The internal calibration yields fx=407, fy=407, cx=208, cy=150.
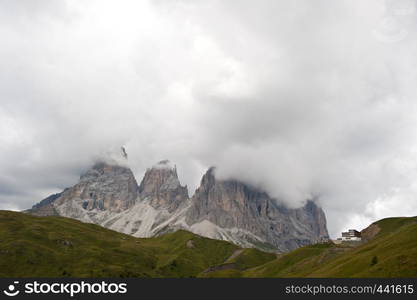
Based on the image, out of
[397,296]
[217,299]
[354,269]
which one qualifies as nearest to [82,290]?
[217,299]

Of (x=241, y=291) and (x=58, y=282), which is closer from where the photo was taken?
(x=58, y=282)

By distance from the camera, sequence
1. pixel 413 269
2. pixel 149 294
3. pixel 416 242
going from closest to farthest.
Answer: pixel 149 294 → pixel 413 269 → pixel 416 242

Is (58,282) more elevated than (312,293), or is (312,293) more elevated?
(58,282)

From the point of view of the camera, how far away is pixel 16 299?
82.9 meters

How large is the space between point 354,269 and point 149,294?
4931 inches

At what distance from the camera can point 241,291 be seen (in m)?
93.9

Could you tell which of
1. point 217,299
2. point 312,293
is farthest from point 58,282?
point 312,293

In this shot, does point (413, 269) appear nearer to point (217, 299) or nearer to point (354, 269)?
point (354, 269)

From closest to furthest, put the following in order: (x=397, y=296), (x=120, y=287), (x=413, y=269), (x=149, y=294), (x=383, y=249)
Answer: (x=120, y=287)
(x=149, y=294)
(x=397, y=296)
(x=413, y=269)
(x=383, y=249)

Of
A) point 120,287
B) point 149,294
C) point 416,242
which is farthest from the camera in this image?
point 416,242

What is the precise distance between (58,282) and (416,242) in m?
149

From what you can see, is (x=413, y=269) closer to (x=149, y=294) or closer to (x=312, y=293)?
(x=312, y=293)

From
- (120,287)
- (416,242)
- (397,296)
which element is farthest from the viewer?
(416,242)

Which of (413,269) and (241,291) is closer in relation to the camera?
(241,291)
